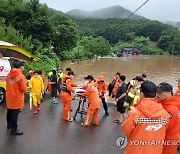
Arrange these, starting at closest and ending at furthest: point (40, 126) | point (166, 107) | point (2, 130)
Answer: point (166, 107) → point (2, 130) → point (40, 126)

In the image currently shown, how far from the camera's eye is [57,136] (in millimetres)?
6980

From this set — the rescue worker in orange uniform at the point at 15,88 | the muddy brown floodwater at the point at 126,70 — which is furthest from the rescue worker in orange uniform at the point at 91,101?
the muddy brown floodwater at the point at 126,70

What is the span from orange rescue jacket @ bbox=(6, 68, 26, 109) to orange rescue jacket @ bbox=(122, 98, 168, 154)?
370cm

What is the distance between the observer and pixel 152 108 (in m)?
3.38

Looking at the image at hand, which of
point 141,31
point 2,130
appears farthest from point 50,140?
point 141,31

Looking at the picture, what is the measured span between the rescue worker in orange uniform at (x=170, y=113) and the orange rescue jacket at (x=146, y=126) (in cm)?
33

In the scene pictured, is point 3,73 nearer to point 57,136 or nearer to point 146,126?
point 57,136

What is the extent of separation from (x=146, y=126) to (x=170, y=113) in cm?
57

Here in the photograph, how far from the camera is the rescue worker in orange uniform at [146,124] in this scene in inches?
132

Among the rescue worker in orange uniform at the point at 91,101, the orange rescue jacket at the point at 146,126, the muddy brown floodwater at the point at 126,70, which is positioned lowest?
the muddy brown floodwater at the point at 126,70

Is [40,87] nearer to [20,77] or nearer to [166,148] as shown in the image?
[20,77]

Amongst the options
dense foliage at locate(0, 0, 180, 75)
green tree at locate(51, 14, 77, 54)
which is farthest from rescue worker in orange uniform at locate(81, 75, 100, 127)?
green tree at locate(51, 14, 77, 54)

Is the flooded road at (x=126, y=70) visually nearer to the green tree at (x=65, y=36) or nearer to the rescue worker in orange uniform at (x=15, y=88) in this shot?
the green tree at (x=65, y=36)

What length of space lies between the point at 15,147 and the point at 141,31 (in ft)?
385
